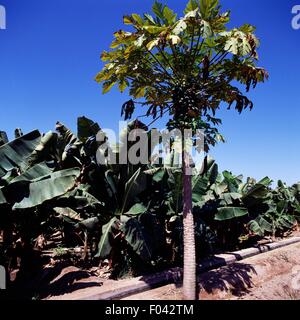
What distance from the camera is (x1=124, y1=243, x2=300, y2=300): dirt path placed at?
7.42 m

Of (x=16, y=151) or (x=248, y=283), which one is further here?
(x=248, y=283)

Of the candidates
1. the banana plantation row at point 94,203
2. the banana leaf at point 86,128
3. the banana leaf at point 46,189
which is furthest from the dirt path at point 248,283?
the banana leaf at point 86,128

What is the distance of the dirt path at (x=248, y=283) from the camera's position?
7.42 metres

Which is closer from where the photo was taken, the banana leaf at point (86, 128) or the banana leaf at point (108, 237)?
the banana leaf at point (108, 237)

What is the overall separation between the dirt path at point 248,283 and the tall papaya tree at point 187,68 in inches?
37.1

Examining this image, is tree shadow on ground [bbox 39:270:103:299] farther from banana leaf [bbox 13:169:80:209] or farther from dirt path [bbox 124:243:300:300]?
banana leaf [bbox 13:169:80:209]

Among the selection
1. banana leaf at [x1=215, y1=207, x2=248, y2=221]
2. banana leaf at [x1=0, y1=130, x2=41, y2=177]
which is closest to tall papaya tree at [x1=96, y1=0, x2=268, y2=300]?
→ banana leaf at [x1=0, y1=130, x2=41, y2=177]

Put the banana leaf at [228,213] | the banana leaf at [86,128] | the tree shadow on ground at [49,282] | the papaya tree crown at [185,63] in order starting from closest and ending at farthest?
1. the papaya tree crown at [185,63]
2. the tree shadow on ground at [49,282]
3. the banana leaf at [86,128]
4. the banana leaf at [228,213]

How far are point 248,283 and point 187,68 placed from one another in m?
6.15

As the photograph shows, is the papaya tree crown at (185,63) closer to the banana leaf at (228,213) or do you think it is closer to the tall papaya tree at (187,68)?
the tall papaya tree at (187,68)

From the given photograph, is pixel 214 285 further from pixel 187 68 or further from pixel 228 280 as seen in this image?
pixel 187 68

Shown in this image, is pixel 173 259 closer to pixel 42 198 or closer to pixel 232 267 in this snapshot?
pixel 232 267

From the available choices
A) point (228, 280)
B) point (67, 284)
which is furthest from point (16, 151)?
point (228, 280)

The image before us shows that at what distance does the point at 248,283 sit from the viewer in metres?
8.60
